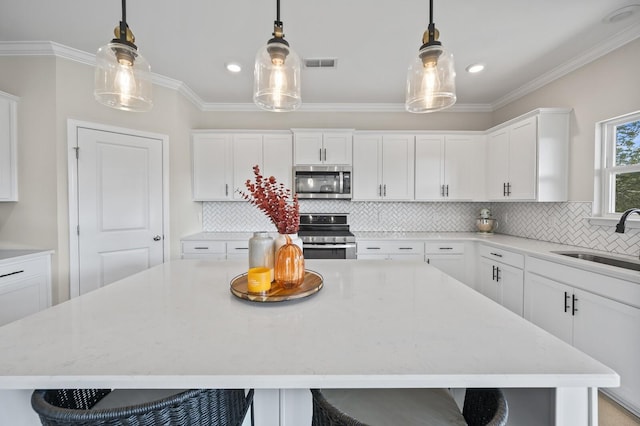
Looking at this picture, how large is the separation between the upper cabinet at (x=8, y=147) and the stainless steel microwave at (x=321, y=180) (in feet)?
8.62

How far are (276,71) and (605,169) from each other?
2.97m

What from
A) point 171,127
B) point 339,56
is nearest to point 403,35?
point 339,56

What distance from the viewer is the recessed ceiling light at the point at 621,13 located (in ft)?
6.15

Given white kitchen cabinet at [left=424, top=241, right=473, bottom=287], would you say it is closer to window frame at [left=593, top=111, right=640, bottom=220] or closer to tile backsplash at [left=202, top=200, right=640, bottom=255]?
tile backsplash at [left=202, top=200, right=640, bottom=255]

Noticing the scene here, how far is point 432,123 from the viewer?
150 inches

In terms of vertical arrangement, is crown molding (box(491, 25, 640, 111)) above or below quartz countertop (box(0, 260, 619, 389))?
above

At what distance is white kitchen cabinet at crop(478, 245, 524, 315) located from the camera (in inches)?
100

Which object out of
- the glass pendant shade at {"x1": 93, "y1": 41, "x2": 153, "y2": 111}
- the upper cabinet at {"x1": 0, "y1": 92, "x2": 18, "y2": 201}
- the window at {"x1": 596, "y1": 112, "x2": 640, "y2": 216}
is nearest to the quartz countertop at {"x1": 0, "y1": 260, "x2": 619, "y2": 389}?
the glass pendant shade at {"x1": 93, "y1": 41, "x2": 153, "y2": 111}

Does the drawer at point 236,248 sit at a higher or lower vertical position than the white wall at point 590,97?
lower

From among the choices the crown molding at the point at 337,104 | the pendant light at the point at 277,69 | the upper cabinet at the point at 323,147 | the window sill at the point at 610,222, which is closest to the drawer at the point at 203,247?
the upper cabinet at the point at 323,147

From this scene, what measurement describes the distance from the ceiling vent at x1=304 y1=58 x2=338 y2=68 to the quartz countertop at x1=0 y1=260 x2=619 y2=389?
2.29m

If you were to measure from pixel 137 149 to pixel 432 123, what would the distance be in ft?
12.3

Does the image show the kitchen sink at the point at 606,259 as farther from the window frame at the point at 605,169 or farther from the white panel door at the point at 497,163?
the white panel door at the point at 497,163

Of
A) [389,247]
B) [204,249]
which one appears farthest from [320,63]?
[204,249]
